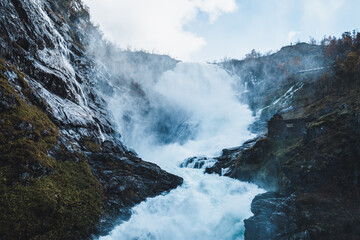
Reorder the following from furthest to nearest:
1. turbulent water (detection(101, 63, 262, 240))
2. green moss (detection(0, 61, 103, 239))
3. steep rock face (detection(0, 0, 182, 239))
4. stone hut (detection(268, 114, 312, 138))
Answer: stone hut (detection(268, 114, 312, 138)), turbulent water (detection(101, 63, 262, 240)), steep rock face (detection(0, 0, 182, 239)), green moss (detection(0, 61, 103, 239))

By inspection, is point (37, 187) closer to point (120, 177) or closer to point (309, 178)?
point (120, 177)

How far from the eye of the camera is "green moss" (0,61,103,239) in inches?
384

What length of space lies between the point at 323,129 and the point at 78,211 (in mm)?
21756

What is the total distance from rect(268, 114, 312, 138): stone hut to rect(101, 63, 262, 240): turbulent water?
8.69 m

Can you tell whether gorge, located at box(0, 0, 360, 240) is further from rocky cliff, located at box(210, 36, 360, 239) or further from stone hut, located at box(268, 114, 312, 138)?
stone hut, located at box(268, 114, 312, 138)

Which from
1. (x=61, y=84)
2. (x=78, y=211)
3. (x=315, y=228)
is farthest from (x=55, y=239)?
(x=61, y=84)

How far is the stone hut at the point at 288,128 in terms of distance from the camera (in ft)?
94.9

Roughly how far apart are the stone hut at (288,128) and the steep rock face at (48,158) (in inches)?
622

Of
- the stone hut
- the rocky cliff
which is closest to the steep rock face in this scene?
the rocky cliff

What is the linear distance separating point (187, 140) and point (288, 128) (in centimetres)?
5654

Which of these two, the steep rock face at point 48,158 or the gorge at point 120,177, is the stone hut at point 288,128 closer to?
the gorge at point 120,177

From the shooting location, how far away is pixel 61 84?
26016mm

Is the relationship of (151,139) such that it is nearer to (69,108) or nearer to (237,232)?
(69,108)

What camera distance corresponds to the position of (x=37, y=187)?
11289 mm
